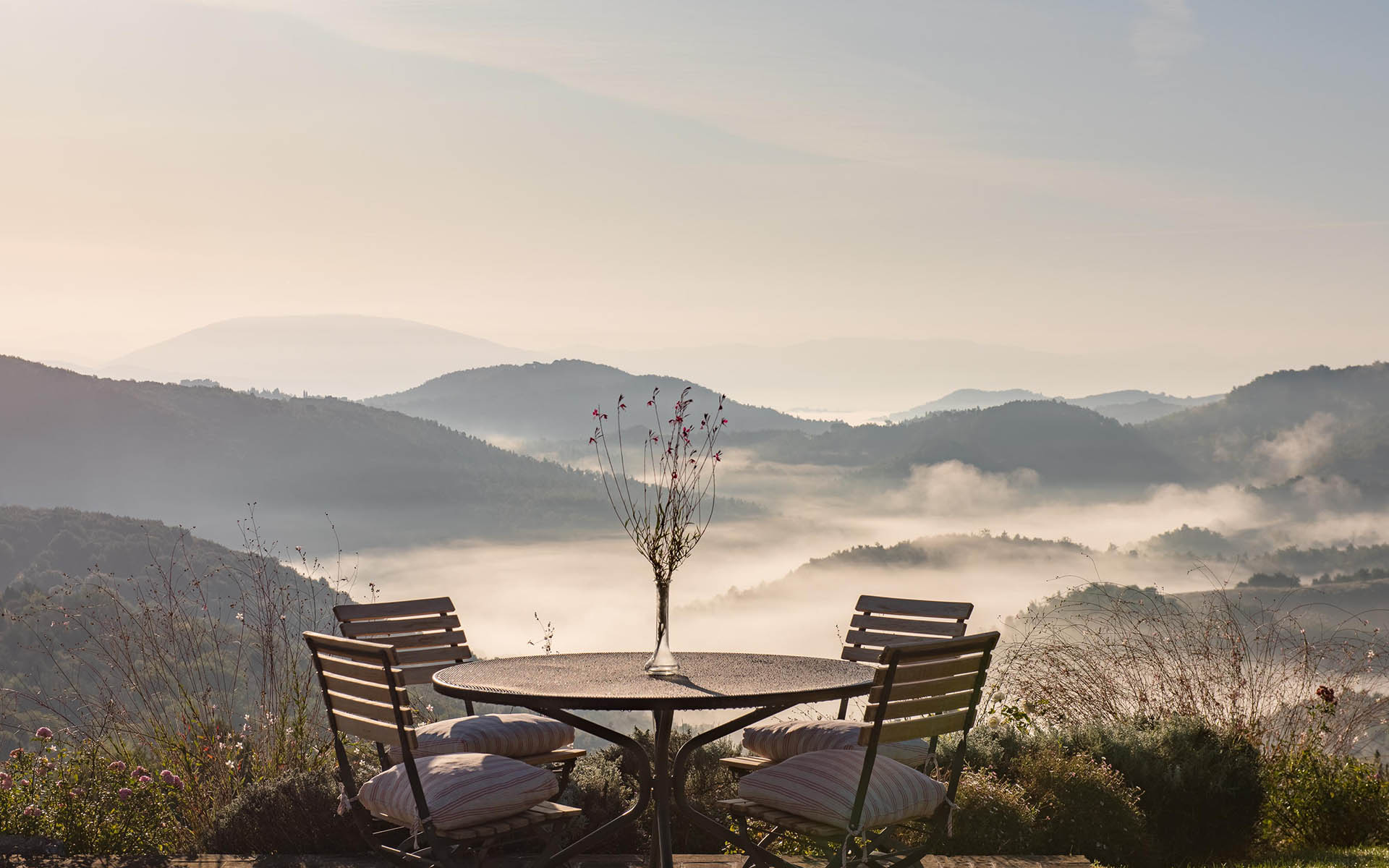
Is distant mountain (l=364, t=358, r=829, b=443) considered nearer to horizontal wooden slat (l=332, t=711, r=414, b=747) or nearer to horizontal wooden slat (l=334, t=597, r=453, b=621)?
horizontal wooden slat (l=334, t=597, r=453, b=621)

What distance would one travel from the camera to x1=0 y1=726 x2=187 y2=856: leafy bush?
15.8 feet

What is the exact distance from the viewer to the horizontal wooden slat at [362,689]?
331cm

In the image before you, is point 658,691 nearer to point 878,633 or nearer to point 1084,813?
point 878,633

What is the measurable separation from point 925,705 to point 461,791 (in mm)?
1355

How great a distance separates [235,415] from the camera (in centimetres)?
5978

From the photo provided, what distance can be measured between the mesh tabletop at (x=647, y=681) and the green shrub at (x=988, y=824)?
1142 millimetres

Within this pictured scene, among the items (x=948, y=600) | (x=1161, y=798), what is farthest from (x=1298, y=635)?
(x=948, y=600)

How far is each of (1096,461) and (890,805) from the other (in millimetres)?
65147

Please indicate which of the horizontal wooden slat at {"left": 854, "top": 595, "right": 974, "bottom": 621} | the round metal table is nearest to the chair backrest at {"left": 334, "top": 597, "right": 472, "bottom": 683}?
the round metal table

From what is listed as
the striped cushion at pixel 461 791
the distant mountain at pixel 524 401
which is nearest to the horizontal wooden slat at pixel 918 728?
the striped cushion at pixel 461 791

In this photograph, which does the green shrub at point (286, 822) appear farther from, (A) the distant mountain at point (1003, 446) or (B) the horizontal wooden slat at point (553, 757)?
(A) the distant mountain at point (1003, 446)

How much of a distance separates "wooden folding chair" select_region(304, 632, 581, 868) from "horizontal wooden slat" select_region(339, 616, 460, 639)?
1006 millimetres

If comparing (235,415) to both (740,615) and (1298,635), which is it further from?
(1298,635)

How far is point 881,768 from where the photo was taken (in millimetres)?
3389
